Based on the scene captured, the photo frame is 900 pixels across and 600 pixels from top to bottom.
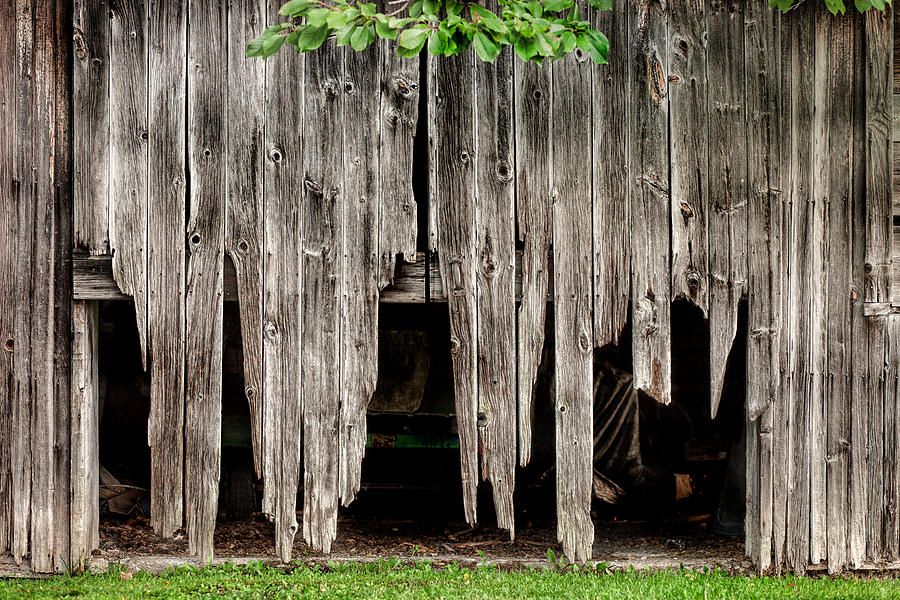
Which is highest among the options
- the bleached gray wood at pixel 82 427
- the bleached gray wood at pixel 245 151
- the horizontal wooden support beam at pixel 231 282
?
the bleached gray wood at pixel 245 151

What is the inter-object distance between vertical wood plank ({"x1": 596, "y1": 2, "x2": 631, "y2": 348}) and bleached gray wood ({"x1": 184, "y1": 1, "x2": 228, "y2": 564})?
201 cm

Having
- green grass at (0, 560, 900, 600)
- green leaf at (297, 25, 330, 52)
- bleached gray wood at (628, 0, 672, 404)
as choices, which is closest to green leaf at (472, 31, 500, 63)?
green leaf at (297, 25, 330, 52)

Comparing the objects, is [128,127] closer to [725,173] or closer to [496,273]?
[496,273]


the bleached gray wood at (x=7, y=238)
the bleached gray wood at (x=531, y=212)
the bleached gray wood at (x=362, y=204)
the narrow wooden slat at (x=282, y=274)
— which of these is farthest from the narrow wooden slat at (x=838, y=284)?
the bleached gray wood at (x=7, y=238)

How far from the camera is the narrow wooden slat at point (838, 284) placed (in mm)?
3812

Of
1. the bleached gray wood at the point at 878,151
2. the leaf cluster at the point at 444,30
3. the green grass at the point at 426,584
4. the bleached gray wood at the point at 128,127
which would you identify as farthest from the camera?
the bleached gray wood at the point at 878,151

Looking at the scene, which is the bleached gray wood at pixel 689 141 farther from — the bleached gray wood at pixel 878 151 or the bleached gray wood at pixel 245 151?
the bleached gray wood at pixel 245 151

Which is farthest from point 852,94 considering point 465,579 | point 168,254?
point 168,254

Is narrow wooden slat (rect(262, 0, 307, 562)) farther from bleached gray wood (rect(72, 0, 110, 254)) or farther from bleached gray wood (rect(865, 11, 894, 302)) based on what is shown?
bleached gray wood (rect(865, 11, 894, 302))

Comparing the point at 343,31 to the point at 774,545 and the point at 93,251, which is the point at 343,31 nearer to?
the point at 93,251

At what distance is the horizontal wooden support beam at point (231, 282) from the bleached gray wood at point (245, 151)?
0.20 m

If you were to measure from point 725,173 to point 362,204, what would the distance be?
1.98 m

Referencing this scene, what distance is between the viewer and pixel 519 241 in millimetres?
3801

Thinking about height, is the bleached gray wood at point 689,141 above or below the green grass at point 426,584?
above
